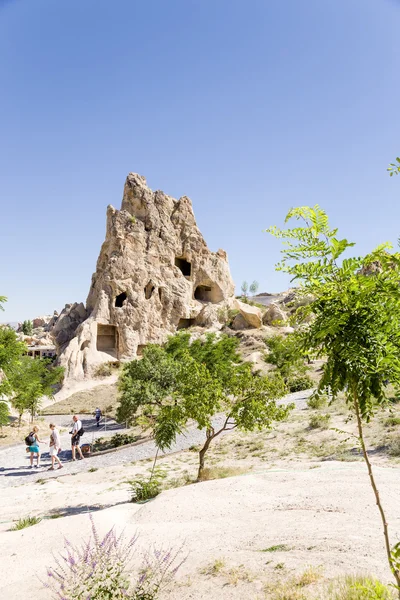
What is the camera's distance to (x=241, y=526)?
674cm

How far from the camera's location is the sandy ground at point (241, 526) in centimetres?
473

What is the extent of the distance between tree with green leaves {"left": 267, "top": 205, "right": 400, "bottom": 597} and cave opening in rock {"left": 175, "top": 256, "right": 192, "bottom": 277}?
50856 mm

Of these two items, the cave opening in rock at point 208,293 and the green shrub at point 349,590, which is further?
the cave opening in rock at point 208,293

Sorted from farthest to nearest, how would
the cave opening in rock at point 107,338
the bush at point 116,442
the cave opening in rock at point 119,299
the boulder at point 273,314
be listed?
1. the boulder at point 273,314
2. the cave opening in rock at point 119,299
3. the cave opening in rock at point 107,338
4. the bush at point 116,442

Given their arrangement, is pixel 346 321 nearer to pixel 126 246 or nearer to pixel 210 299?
pixel 126 246

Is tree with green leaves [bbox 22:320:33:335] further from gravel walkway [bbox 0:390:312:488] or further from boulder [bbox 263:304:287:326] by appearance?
gravel walkway [bbox 0:390:312:488]

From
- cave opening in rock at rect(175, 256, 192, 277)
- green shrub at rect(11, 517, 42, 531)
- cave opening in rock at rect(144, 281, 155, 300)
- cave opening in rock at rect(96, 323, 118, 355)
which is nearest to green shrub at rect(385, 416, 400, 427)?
green shrub at rect(11, 517, 42, 531)

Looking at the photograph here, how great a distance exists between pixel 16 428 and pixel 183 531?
2212 cm

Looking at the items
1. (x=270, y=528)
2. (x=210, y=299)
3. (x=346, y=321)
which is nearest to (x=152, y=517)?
(x=270, y=528)

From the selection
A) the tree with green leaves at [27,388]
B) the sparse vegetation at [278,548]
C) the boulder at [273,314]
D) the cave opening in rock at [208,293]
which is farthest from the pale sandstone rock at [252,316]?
the sparse vegetation at [278,548]

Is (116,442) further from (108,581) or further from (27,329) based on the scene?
(27,329)

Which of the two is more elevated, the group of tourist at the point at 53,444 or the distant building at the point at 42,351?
the distant building at the point at 42,351

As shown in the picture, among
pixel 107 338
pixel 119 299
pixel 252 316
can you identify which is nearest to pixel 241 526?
pixel 107 338

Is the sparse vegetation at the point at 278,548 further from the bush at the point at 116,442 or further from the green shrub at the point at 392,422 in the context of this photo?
the bush at the point at 116,442
